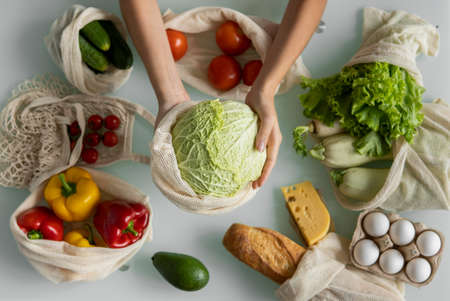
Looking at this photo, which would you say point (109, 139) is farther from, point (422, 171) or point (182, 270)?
point (422, 171)

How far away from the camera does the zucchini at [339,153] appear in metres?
1.40

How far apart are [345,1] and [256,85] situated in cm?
62

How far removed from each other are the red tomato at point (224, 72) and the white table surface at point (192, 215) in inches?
4.4

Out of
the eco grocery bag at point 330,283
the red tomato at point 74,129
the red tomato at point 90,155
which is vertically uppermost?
the red tomato at point 74,129

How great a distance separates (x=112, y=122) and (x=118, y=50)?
26 centimetres

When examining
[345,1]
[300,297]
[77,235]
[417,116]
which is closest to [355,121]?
[417,116]

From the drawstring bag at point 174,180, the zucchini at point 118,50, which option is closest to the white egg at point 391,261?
the drawstring bag at point 174,180

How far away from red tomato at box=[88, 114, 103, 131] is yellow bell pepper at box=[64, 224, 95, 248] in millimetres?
362

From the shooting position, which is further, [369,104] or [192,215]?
[192,215]

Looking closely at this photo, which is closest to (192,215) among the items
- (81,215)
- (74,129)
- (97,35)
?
(81,215)

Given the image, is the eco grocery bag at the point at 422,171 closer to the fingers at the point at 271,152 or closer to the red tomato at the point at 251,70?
the fingers at the point at 271,152

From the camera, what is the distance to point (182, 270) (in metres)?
1.38

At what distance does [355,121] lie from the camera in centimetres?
136

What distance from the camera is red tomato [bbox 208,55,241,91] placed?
4.69 feet
